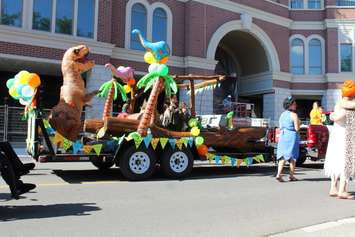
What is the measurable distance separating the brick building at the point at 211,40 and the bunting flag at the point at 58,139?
13.9ft

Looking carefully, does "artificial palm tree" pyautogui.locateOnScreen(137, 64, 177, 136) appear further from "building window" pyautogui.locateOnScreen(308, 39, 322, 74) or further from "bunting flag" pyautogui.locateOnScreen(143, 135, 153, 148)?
"building window" pyautogui.locateOnScreen(308, 39, 322, 74)

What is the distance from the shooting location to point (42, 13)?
17688 millimetres

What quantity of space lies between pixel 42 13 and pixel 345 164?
581 inches

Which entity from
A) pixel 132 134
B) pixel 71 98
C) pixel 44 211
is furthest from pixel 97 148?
pixel 44 211

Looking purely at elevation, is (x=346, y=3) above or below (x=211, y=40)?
above

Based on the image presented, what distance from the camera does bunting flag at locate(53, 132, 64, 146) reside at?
8.09 meters

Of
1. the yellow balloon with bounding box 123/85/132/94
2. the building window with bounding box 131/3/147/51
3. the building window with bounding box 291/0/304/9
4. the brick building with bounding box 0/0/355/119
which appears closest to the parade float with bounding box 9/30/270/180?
the yellow balloon with bounding box 123/85/132/94

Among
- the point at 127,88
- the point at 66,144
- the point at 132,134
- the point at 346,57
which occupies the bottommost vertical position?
the point at 66,144

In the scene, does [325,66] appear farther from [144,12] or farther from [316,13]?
[144,12]

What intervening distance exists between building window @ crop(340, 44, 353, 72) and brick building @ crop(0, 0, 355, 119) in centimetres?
6

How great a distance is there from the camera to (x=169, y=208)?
6113 millimetres

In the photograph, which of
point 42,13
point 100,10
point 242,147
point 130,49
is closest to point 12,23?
point 42,13

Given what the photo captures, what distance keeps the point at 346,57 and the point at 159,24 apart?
1338 cm

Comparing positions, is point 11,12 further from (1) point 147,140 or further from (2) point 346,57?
(2) point 346,57
